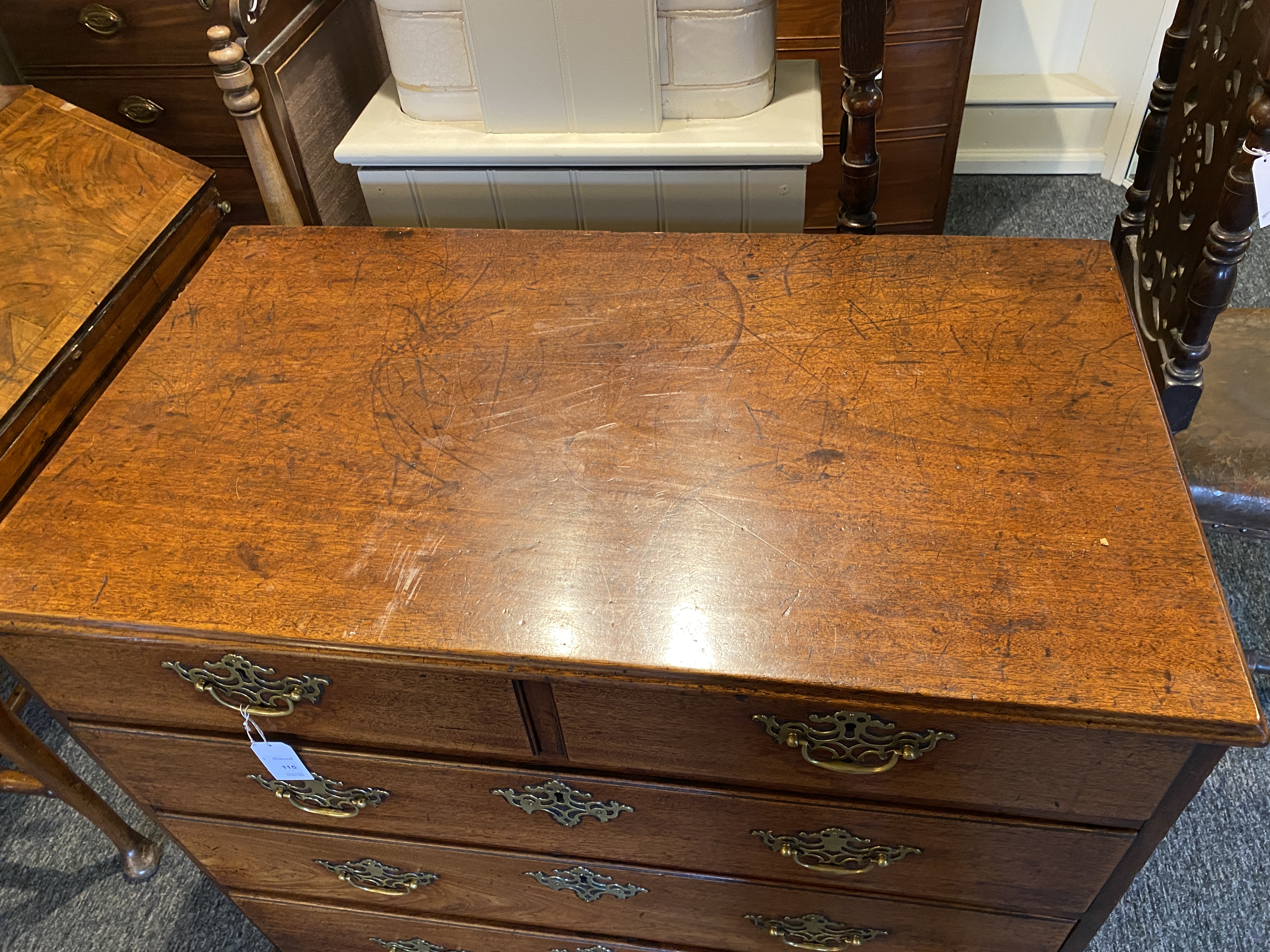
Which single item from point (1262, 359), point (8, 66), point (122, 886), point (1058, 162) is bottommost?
point (122, 886)

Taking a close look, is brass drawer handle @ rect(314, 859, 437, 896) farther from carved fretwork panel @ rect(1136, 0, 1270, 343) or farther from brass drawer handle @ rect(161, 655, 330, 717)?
carved fretwork panel @ rect(1136, 0, 1270, 343)

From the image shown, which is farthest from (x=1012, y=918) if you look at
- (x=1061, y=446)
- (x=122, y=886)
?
(x=122, y=886)

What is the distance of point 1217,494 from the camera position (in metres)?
1.16

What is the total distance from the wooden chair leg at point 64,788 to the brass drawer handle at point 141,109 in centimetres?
104

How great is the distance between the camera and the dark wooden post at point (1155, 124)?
1.16 meters

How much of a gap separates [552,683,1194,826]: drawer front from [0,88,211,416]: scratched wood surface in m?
0.79

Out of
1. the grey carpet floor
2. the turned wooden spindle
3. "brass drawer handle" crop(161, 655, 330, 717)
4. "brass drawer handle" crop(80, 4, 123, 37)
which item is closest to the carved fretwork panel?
the grey carpet floor

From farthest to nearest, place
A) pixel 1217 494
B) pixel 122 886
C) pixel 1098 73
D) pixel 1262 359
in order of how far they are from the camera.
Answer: pixel 1098 73
pixel 122 886
pixel 1262 359
pixel 1217 494

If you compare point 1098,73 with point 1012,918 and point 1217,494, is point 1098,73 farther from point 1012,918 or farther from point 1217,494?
point 1012,918

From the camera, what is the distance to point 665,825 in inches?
35.7

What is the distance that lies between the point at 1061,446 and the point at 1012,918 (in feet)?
1.58

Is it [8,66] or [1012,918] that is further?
[8,66]

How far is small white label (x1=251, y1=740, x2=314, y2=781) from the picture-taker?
0.89m

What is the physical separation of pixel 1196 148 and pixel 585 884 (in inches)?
42.5
